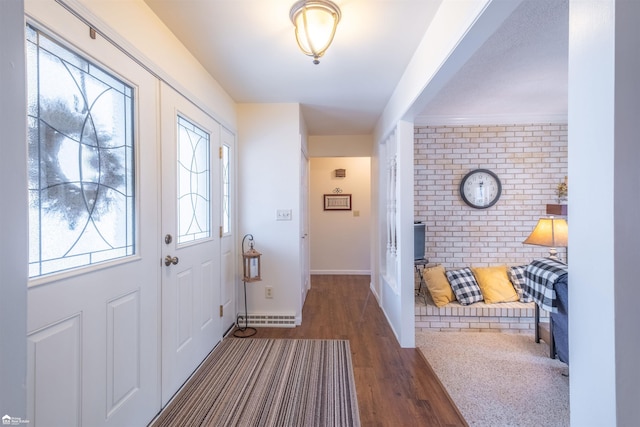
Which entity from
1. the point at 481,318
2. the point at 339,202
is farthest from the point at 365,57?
the point at 339,202

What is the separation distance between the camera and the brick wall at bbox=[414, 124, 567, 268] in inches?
125

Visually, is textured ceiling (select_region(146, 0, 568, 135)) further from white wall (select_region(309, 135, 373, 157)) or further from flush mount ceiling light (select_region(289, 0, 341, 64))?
white wall (select_region(309, 135, 373, 157))

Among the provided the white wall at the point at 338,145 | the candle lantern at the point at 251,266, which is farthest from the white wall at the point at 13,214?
the white wall at the point at 338,145

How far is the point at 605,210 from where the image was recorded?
593mm

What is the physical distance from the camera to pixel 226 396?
1779 mm

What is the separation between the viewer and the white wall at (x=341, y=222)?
211 inches

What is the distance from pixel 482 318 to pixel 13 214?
3.33 meters

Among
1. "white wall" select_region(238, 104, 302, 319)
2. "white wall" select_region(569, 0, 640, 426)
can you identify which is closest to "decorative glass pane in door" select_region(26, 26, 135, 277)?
"white wall" select_region(238, 104, 302, 319)

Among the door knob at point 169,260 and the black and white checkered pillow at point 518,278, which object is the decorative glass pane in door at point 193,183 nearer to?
the door knob at point 169,260

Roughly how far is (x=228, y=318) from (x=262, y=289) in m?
0.43

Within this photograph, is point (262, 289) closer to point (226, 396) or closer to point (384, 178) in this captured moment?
point (226, 396)

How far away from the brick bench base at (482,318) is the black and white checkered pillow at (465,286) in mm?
65

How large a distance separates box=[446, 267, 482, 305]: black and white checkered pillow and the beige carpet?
0.33 m

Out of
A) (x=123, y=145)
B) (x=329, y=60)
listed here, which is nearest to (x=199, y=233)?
(x=123, y=145)
